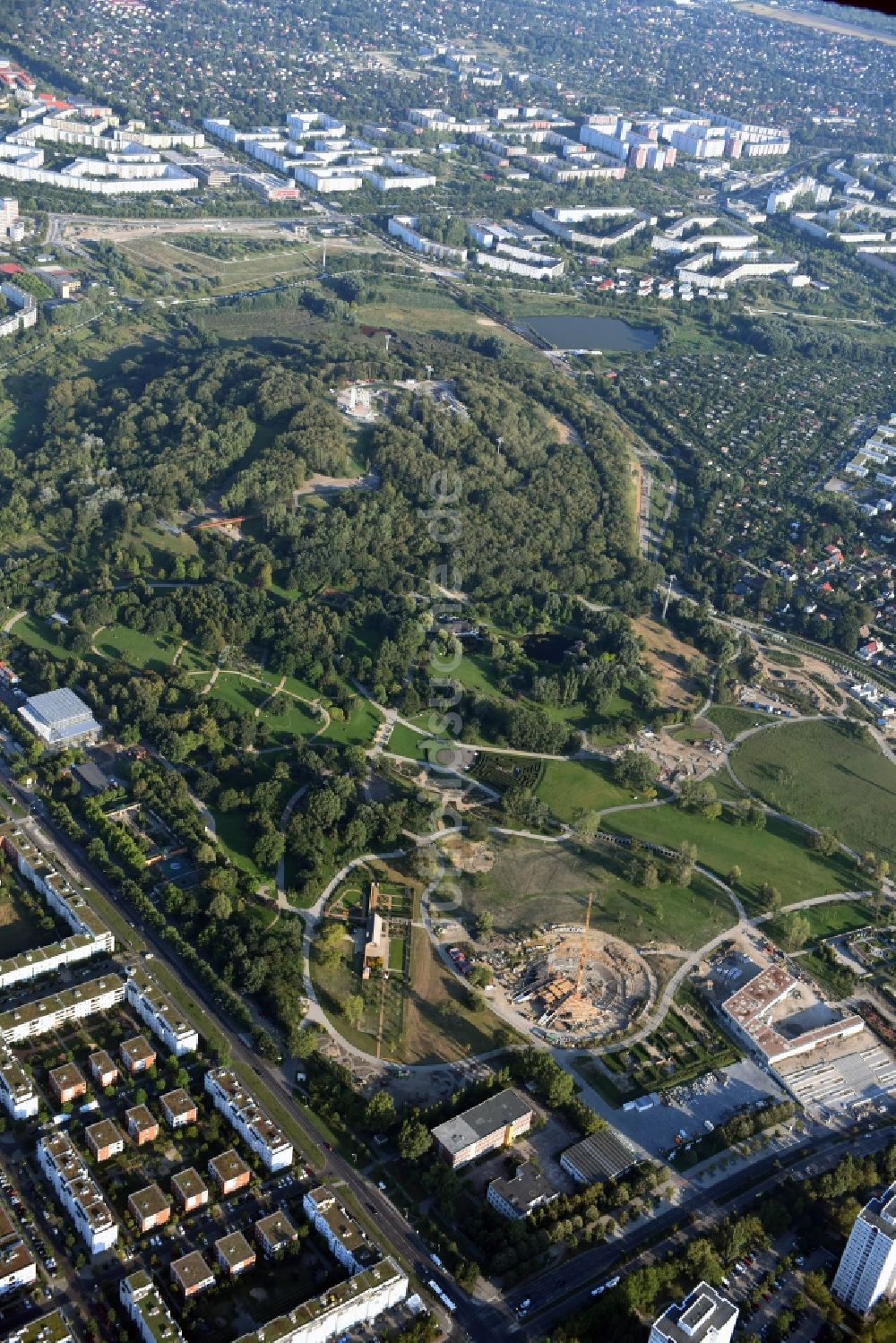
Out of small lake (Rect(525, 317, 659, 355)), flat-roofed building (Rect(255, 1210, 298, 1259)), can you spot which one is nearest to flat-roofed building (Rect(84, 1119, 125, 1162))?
flat-roofed building (Rect(255, 1210, 298, 1259))

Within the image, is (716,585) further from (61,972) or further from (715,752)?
(61,972)

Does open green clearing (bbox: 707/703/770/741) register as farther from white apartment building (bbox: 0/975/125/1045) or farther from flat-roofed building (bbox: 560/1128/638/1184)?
white apartment building (bbox: 0/975/125/1045)

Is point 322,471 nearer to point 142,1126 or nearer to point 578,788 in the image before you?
point 578,788

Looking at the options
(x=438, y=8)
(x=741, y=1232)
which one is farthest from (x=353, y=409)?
(x=438, y=8)

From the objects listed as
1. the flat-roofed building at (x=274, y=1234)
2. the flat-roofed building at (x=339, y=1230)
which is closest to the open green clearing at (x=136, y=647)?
the flat-roofed building at (x=339, y=1230)

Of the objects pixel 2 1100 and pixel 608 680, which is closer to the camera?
pixel 2 1100

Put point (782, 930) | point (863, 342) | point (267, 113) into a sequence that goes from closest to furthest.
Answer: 1. point (782, 930)
2. point (863, 342)
3. point (267, 113)
